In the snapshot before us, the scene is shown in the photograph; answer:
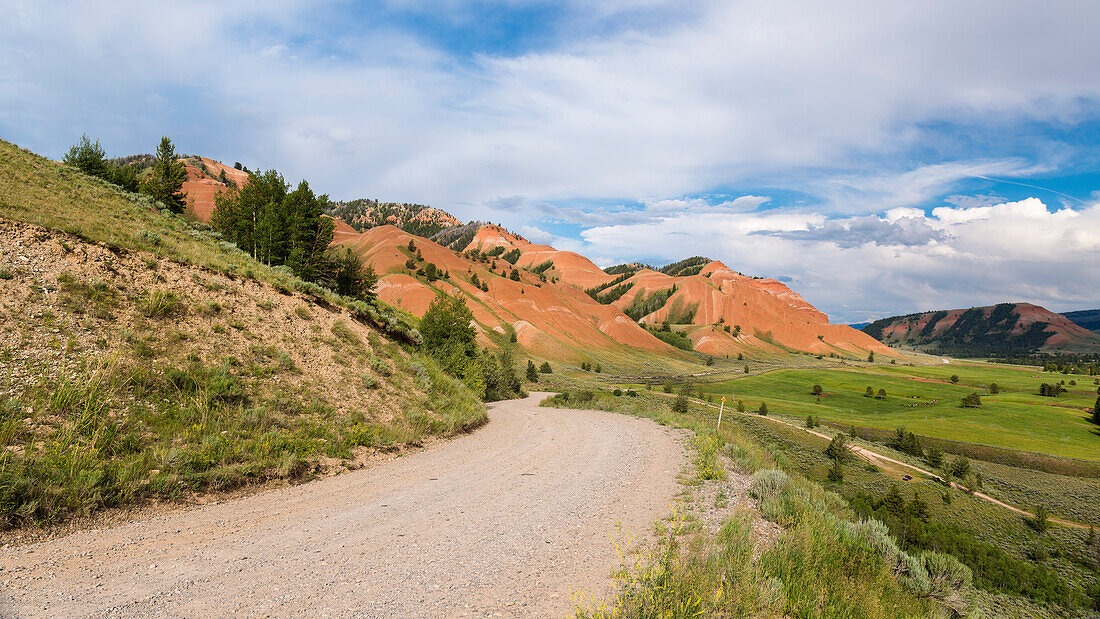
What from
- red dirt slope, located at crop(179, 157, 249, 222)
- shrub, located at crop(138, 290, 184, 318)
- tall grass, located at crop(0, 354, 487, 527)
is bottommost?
tall grass, located at crop(0, 354, 487, 527)

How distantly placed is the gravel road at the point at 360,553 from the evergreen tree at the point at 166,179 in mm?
53412

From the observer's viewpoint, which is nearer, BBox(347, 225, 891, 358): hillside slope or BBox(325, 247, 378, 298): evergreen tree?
BBox(325, 247, 378, 298): evergreen tree

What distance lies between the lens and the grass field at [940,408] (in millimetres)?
57947

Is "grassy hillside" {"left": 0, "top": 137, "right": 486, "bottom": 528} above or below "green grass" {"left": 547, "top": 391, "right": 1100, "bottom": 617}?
above

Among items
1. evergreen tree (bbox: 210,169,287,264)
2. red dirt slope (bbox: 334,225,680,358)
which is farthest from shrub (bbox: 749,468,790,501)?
red dirt slope (bbox: 334,225,680,358)

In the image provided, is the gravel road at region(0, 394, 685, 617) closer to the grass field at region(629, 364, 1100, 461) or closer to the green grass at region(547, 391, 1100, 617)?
the green grass at region(547, 391, 1100, 617)

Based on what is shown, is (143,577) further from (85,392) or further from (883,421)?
(883,421)

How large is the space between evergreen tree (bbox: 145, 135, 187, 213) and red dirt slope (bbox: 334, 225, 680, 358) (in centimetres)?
3479

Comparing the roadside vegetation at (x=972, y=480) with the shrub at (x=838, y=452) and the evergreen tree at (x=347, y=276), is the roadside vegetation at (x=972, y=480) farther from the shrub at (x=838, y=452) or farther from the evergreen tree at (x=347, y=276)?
the evergreen tree at (x=347, y=276)

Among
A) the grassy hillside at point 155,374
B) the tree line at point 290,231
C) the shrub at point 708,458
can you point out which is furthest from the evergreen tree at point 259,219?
the shrub at point 708,458

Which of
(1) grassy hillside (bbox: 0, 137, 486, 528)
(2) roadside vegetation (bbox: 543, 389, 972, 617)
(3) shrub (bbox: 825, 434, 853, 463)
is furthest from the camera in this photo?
(3) shrub (bbox: 825, 434, 853, 463)

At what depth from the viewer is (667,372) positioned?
358ft

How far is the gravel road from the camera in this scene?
14.5ft

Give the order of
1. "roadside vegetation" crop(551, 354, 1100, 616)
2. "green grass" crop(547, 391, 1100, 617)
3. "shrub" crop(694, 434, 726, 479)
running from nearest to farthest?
"green grass" crop(547, 391, 1100, 617), "shrub" crop(694, 434, 726, 479), "roadside vegetation" crop(551, 354, 1100, 616)
